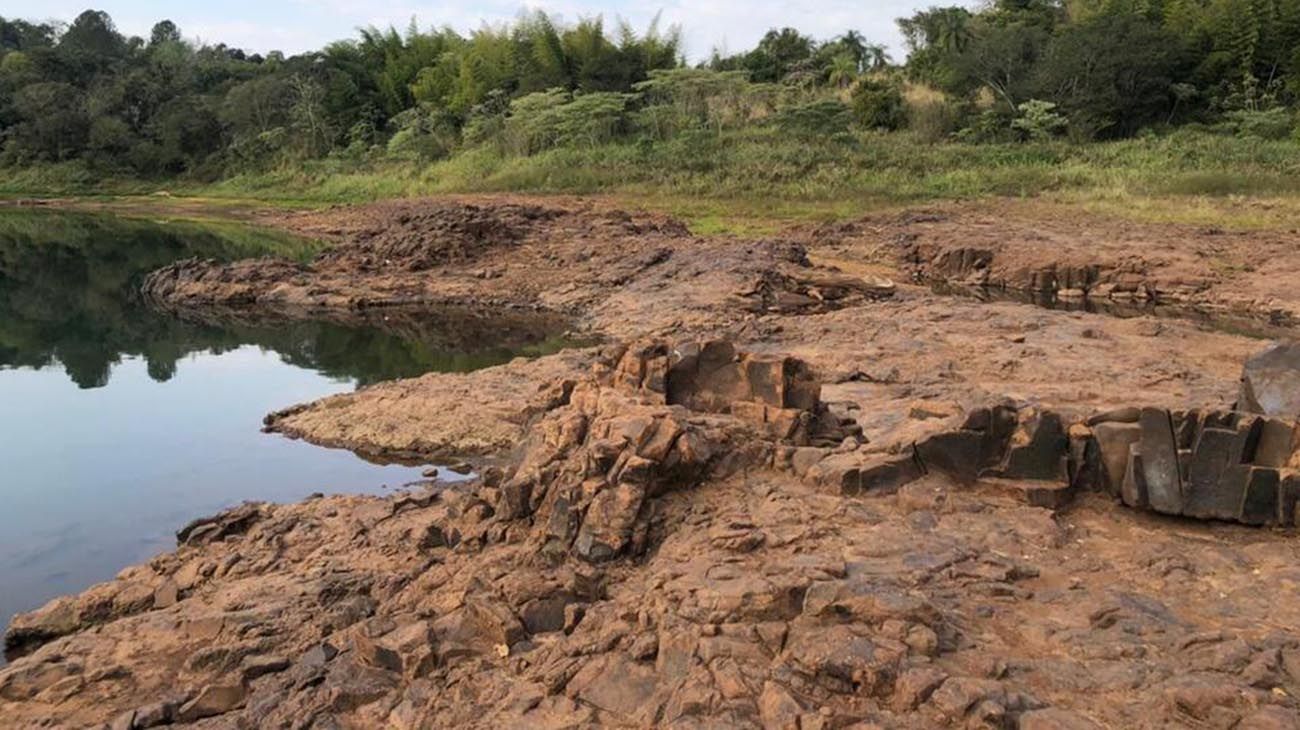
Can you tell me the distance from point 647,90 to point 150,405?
34493mm

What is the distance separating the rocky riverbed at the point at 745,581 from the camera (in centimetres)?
466

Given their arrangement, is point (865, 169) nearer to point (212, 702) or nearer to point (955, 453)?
point (955, 453)

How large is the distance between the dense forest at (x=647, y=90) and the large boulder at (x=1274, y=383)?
28234mm

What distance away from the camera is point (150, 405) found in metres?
15.4

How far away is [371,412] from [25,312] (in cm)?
1624

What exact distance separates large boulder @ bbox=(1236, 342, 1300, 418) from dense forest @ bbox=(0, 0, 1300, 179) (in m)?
28.2

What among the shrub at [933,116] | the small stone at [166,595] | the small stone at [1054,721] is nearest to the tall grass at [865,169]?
the shrub at [933,116]

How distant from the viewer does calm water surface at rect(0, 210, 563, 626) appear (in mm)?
10086

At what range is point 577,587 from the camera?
595 centimetres

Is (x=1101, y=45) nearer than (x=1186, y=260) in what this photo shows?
No

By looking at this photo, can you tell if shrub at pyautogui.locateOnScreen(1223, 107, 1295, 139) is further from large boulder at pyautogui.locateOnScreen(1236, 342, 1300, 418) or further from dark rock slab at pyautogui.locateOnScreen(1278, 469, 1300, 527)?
dark rock slab at pyautogui.locateOnScreen(1278, 469, 1300, 527)

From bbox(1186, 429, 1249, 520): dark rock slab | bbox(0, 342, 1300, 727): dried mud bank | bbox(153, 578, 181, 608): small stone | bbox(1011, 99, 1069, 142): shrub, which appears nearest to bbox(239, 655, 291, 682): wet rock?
bbox(0, 342, 1300, 727): dried mud bank

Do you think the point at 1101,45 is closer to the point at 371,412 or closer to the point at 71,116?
the point at 371,412

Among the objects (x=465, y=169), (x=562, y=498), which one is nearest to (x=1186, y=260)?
(x=562, y=498)
